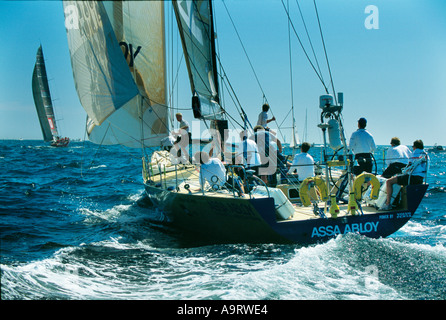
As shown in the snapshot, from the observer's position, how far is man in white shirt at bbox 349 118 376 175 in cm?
779

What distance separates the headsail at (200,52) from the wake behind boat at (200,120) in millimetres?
25

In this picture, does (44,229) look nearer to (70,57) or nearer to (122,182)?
(70,57)

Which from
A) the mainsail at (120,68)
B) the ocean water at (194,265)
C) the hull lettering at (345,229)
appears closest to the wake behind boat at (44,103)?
the mainsail at (120,68)

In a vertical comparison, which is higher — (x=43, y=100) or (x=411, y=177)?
(x=43, y=100)

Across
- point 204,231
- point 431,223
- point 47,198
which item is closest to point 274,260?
point 204,231

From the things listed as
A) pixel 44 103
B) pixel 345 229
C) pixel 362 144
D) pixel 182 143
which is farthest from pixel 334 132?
pixel 44 103

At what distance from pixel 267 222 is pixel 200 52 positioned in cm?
542

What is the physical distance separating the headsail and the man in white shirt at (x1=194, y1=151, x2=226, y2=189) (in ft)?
7.22

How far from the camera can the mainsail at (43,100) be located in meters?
47.1

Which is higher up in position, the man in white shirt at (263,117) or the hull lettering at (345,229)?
the man in white shirt at (263,117)

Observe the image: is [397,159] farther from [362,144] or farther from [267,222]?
[267,222]

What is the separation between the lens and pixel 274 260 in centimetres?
591

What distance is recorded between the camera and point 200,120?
9688 millimetres

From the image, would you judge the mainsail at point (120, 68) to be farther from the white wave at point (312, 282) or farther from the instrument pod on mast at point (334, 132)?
the white wave at point (312, 282)
